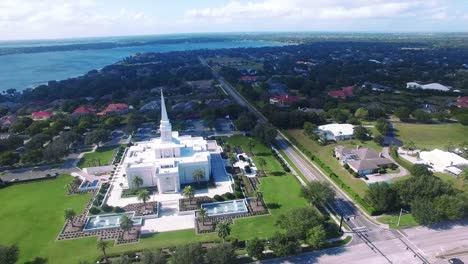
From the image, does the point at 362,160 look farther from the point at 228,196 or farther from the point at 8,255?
the point at 8,255

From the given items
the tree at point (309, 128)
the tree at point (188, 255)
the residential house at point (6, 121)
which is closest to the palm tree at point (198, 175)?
the tree at point (188, 255)

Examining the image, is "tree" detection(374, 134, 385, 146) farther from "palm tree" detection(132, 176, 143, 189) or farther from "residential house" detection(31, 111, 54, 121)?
"residential house" detection(31, 111, 54, 121)

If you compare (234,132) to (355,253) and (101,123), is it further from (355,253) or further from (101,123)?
(355,253)

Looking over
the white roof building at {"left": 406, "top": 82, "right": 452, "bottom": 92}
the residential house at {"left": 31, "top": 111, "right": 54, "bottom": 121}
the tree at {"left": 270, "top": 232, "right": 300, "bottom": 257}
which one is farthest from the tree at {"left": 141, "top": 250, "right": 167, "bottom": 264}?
the white roof building at {"left": 406, "top": 82, "right": 452, "bottom": 92}

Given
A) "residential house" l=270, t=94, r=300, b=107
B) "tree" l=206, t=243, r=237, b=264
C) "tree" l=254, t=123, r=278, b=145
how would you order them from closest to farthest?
"tree" l=206, t=243, r=237, b=264 < "tree" l=254, t=123, r=278, b=145 < "residential house" l=270, t=94, r=300, b=107

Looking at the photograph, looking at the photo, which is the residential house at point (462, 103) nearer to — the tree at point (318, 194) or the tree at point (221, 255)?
the tree at point (318, 194)

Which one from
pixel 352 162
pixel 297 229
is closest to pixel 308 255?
pixel 297 229

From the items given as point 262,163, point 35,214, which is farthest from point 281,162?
point 35,214
